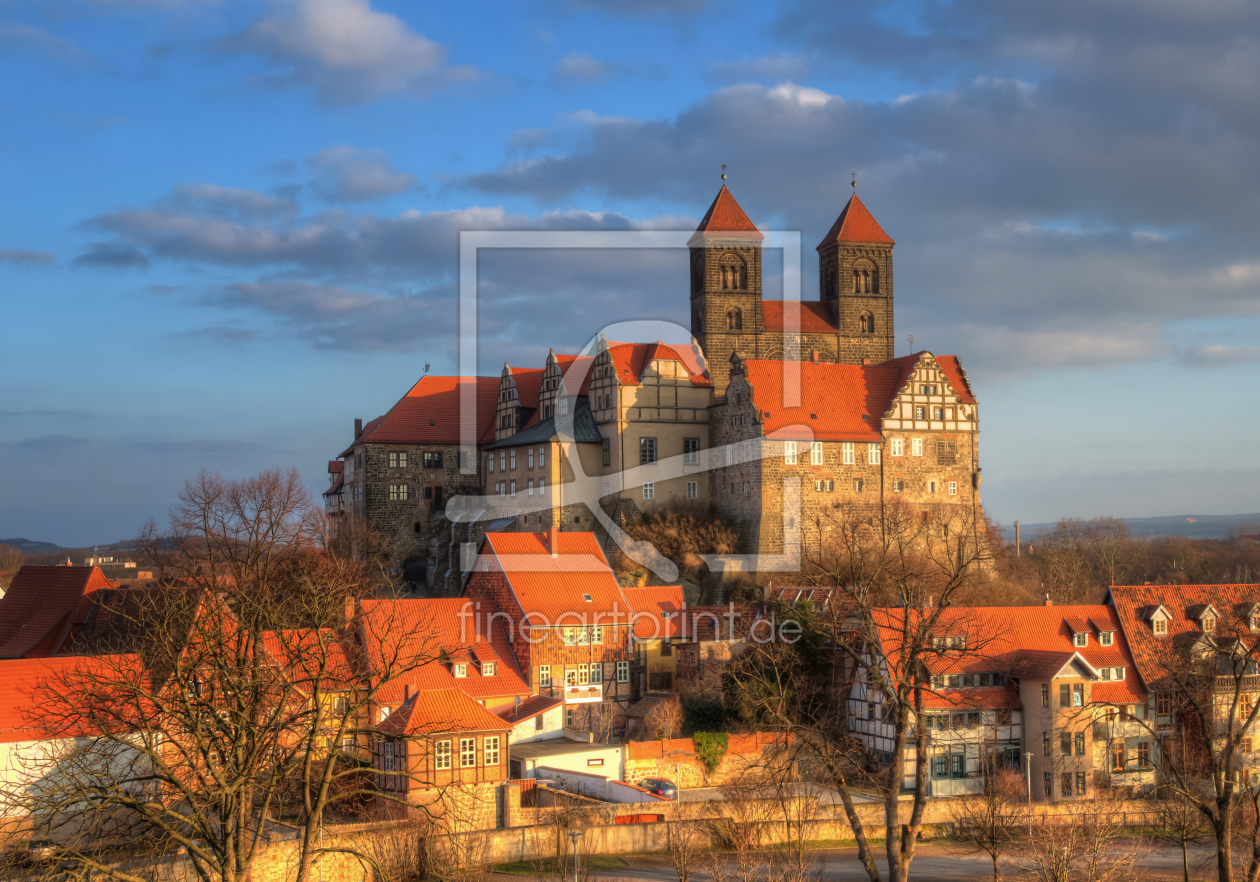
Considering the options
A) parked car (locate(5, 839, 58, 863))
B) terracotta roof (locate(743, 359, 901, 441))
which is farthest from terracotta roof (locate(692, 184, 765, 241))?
parked car (locate(5, 839, 58, 863))

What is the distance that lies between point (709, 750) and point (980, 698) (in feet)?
30.0

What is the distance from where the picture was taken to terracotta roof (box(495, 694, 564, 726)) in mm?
43781

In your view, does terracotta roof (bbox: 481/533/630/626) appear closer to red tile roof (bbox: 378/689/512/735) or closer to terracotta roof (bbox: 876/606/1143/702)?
red tile roof (bbox: 378/689/512/735)

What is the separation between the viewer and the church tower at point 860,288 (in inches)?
3295

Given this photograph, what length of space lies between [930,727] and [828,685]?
4295 mm

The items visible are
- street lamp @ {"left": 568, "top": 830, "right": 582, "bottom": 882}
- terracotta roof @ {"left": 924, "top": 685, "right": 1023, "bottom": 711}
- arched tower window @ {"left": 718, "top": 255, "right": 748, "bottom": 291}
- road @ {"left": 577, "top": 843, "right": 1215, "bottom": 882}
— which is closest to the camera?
street lamp @ {"left": 568, "top": 830, "right": 582, "bottom": 882}

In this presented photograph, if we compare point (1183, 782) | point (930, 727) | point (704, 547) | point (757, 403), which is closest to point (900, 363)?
point (757, 403)

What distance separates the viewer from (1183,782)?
31.5 meters

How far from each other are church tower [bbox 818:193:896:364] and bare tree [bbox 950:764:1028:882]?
44.2m

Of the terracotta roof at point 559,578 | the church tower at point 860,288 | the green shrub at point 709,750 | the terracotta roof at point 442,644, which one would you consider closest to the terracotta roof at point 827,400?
the church tower at point 860,288

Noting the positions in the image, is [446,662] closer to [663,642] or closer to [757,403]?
[663,642]

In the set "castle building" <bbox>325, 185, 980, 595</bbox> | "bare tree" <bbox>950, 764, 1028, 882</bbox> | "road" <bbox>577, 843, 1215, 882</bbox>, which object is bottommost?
"road" <bbox>577, 843, 1215, 882</bbox>

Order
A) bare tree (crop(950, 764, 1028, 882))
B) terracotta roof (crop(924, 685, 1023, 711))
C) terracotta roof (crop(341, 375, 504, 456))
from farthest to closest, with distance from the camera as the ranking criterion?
terracotta roof (crop(341, 375, 504, 456)), terracotta roof (crop(924, 685, 1023, 711)), bare tree (crop(950, 764, 1028, 882))

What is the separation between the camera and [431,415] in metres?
77.3
